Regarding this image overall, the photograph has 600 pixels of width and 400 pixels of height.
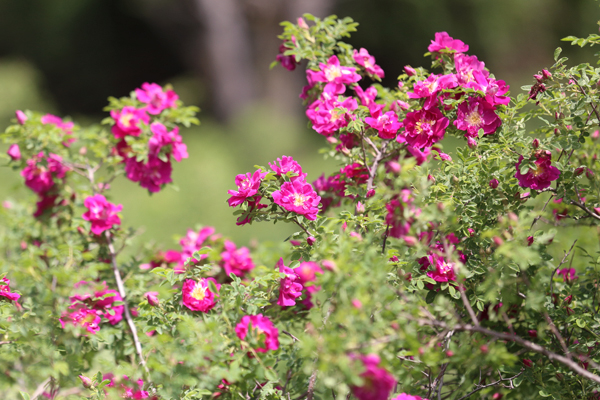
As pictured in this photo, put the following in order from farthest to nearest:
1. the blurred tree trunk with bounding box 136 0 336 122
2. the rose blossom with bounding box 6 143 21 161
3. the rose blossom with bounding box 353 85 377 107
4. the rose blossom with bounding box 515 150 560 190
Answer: the blurred tree trunk with bounding box 136 0 336 122
the rose blossom with bounding box 6 143 21 161
the rose blossom with bounding box 353 85 377 107
the rose blossom with bounding box 515 150 560 190

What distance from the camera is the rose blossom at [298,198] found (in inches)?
37.6

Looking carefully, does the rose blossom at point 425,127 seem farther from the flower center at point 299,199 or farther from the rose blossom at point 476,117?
the flower center at point 299,199

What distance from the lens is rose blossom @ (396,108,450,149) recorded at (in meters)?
1.00

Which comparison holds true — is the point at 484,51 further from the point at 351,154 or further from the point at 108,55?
the point at 351,154

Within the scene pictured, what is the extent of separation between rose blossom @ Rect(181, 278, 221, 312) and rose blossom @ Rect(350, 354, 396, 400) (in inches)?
17.3

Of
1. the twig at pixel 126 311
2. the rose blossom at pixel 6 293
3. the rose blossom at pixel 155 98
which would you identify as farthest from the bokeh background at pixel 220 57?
the rose blossom at pixel 6 293

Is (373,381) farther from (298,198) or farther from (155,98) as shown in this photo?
(155,98)

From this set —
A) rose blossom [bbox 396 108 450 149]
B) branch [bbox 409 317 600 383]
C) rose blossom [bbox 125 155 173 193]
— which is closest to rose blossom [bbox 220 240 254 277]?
rose blossom [bbox 125 155 173 193]

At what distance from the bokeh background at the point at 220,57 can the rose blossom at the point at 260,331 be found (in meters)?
3.08

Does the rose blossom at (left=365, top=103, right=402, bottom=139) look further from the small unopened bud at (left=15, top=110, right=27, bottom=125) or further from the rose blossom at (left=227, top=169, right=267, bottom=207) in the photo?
the small unopened bud at (left=15, top=110, right=27, bottom=125)

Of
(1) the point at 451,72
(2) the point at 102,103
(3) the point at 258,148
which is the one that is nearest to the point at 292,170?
(1) the point at 451,72

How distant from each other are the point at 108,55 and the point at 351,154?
9610mm

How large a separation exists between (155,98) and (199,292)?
697 millimetres

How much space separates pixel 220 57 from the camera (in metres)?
6.75
